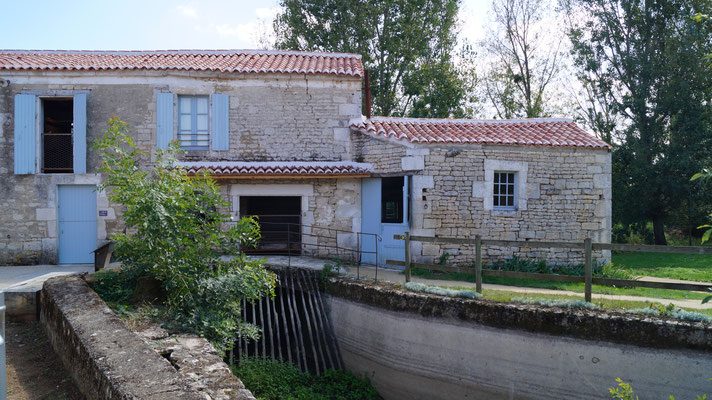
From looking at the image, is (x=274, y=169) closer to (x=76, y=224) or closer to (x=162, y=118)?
(x=162, y=118)

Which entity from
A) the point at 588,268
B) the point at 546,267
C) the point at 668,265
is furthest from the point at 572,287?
the point at 668,265

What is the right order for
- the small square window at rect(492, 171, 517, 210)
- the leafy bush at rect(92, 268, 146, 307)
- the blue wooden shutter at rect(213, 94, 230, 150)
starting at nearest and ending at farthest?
the leafy bush at rect(92, 268, 146, 307) < the small square window at rect(492, 171, 517, 210) < the blue wooden shutter at rect(213, 94, 230, 150)

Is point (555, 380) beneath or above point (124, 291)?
beneath

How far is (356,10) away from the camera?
1972cm

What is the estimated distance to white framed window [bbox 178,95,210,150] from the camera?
36.3 feet

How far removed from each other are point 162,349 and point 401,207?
23.5ft

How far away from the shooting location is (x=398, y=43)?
19.9 meters

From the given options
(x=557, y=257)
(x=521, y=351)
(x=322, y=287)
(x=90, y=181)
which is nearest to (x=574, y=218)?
(x=557, y=257)

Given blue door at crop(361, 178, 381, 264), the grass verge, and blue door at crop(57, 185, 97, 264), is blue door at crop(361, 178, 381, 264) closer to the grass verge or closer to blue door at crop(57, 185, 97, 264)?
the grass verge

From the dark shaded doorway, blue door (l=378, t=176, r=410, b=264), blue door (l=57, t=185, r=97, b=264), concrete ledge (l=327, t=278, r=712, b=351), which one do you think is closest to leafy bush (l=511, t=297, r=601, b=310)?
concrete ledge (l=327, t=278, r=712, b=351)

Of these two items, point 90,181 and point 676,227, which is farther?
point 676,227

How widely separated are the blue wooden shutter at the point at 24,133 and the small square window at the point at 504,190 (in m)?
10.5

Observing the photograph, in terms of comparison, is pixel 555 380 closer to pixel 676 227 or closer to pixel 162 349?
pixel 162 349

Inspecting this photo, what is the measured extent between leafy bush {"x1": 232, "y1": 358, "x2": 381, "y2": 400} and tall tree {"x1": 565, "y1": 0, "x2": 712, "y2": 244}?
14.9 m
